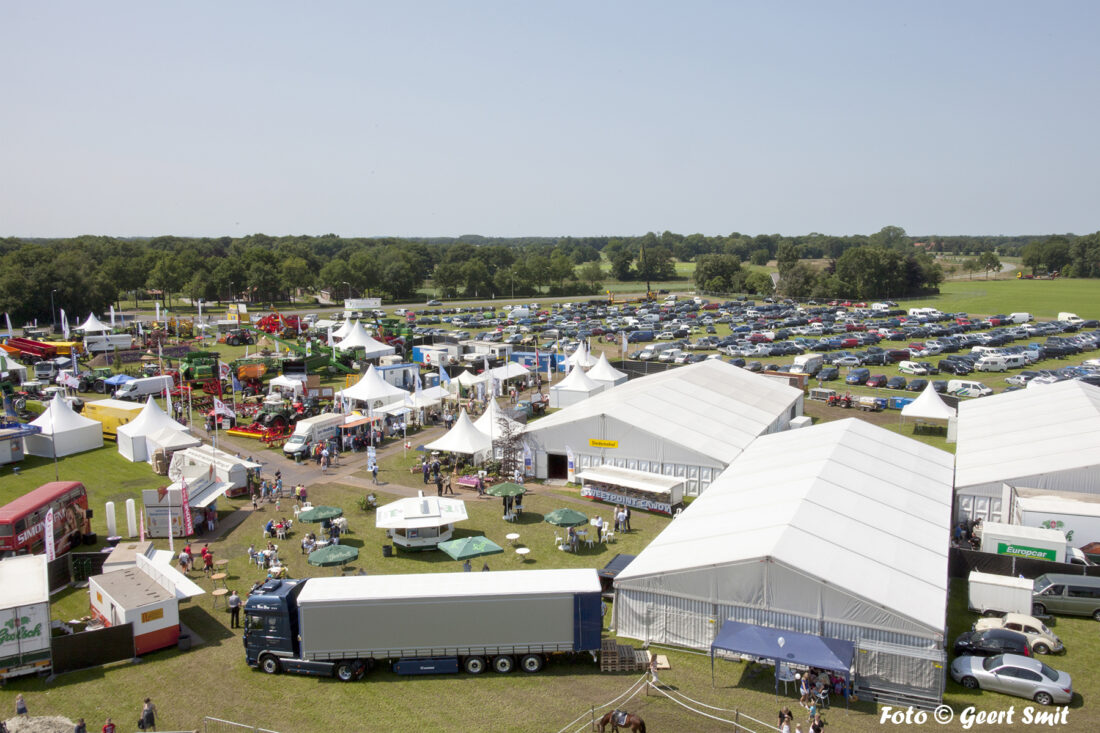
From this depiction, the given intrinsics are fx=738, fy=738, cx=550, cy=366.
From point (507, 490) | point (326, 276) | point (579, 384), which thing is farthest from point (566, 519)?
point (326, 276)

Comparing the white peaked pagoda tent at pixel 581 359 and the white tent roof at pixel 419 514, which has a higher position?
the white peaked pagoda tent at pixel 581 359

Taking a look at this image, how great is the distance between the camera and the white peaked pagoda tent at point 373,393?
38562 mm

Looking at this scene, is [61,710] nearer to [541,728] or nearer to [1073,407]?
[541,728]

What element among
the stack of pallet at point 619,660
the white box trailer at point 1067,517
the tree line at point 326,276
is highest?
the tree line at point 326,276

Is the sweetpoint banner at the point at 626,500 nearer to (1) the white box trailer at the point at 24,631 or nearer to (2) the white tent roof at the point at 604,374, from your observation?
(1) the white box trailer at the point at 24,631

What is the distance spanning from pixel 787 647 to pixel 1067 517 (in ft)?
37.7

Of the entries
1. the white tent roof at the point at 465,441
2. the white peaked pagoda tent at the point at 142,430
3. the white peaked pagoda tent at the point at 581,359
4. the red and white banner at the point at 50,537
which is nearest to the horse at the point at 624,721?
the red and white banner at the point at 50,537

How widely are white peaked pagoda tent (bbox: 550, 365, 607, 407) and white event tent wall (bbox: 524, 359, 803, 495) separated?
7.46 meters

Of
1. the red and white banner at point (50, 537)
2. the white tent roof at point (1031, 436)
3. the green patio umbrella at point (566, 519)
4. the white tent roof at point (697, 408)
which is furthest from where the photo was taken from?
the white tent roof at point (697, 408)

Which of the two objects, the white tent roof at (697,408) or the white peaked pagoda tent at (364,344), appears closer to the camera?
the white tent roof at (697,408)

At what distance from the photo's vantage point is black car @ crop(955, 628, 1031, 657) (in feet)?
51.1

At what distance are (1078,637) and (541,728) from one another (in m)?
12.7

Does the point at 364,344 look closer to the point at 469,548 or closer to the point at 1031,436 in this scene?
the point at 469,548

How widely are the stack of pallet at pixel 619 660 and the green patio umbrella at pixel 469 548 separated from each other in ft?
19.2
